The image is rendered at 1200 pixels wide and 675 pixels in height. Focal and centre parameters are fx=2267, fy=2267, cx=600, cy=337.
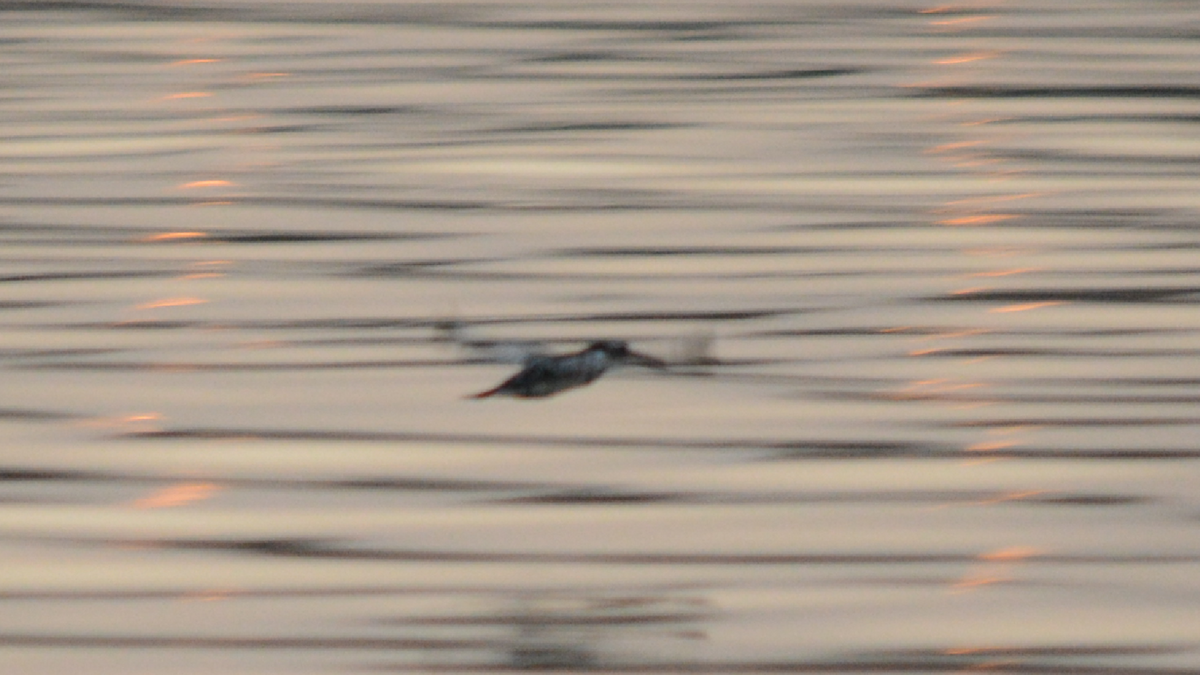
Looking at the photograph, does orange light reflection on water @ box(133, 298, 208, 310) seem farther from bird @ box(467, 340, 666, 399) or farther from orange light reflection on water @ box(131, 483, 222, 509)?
bird @ box(467, 340, 666, 399)

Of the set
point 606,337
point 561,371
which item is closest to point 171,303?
point 606,337

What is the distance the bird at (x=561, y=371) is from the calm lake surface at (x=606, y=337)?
355mm

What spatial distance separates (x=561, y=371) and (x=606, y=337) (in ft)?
11.5

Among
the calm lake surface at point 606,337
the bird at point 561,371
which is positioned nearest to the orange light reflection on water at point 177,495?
the calm lake surface at point 606,337

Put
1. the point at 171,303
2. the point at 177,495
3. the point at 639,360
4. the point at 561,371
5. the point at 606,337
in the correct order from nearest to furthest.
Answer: the point at 561,371, the point at 639,360, the point at 177,495, the point at 606,337, the point at 171,303

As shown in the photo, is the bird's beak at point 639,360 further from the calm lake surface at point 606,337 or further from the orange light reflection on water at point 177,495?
the orange light reflection on water at point 177,495

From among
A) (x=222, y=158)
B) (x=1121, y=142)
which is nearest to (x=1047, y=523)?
(x=1121, y=142)

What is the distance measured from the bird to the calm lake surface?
0.35 metres

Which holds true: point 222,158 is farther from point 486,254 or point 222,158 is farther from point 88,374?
point 88,374

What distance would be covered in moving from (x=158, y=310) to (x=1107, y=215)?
550cm

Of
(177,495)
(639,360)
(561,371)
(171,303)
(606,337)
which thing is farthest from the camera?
(171,303)

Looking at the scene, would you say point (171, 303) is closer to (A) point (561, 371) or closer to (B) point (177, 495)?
(B) point (177, 495)

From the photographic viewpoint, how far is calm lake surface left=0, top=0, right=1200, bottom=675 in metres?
7.85

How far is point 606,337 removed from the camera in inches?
435
